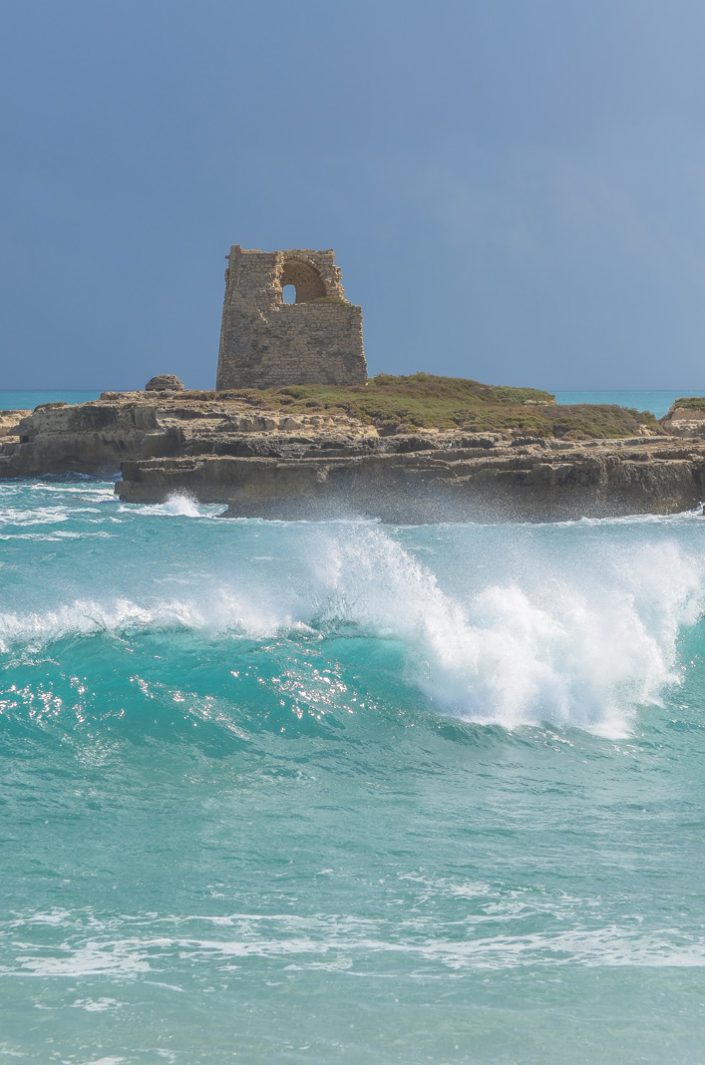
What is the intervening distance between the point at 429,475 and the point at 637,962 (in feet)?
64.4

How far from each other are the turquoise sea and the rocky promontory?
10746 mm

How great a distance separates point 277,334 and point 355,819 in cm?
3293

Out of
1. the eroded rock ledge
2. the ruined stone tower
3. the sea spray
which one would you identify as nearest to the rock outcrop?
the ruined stone tower

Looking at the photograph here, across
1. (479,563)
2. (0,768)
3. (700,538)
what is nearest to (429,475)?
(700,538)

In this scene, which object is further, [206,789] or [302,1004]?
[206,789]

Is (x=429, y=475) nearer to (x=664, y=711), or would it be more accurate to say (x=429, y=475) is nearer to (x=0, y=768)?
(x=664, y=711)

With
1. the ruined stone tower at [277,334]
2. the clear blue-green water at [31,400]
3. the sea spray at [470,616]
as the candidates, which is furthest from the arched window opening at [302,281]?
the clear blue-green water at [31,400]

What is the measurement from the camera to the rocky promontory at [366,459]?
23672 mm

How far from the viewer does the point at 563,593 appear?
440 inches

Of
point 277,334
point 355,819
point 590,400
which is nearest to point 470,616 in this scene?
point 355,819

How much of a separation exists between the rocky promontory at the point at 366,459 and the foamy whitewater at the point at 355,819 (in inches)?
425

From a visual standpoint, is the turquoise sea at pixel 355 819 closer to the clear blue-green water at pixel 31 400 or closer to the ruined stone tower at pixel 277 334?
the ruined stone tower at pixel 277 334

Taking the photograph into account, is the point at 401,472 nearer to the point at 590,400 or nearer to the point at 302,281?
the point at 302,281

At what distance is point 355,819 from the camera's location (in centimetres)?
618
